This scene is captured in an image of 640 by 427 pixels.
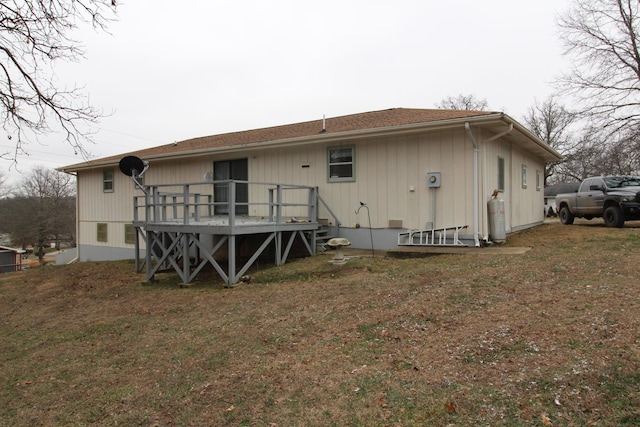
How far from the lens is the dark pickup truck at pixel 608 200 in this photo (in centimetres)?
1118

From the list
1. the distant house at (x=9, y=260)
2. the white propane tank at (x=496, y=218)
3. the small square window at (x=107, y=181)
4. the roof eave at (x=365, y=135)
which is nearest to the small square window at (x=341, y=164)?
the roof eave at (x=365, y=135)

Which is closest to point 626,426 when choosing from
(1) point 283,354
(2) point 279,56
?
(1) point 283,354

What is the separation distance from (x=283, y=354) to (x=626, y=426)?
282 cm

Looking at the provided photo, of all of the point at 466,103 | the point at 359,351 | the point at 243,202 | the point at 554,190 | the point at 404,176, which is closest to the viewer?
the point at 359,351

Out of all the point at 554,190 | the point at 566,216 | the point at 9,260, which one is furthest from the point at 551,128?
the point at 9,260

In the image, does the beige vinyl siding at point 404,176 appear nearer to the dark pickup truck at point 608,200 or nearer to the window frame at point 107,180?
the dark pickup truck at point 608,200

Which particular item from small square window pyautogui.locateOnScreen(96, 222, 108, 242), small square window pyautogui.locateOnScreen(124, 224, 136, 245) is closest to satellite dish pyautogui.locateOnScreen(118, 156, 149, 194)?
A: small square window pyautogui.locateOnScreen(124, 224, 136, 245)

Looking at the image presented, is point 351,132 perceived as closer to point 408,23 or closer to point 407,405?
point 408,23

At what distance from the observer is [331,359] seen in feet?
12.8

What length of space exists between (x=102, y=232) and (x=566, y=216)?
17.3 m

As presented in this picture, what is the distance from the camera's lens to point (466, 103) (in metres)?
38.5

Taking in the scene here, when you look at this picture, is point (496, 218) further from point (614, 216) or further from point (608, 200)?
point (608, 200)

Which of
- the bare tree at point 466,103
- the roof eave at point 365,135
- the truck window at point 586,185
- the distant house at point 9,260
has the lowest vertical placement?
the distant house at point 9,260

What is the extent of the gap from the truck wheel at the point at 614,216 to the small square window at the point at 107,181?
1693 centimetres
